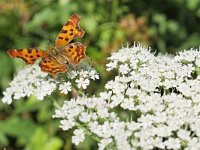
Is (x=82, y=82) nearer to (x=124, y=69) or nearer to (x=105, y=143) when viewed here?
(x=124, y=69)

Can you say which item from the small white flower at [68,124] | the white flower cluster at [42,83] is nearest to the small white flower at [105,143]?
the small white flower at [68,124]

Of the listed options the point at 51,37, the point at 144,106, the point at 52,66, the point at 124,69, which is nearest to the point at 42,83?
the point at 52,66

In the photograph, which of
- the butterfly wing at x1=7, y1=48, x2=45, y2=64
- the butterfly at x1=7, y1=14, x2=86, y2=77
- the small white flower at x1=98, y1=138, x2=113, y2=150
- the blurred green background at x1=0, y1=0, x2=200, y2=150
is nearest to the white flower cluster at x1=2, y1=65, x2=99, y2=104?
the butterfly at x1=7, y1=14, x2=86, y2=77

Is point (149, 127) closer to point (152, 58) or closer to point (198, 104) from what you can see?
point (198, 104)

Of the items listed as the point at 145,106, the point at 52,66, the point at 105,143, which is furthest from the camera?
the point at 52,66

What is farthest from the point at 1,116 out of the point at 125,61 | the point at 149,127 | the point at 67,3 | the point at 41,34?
the point at 149,127

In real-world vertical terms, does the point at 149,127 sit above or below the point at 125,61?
below

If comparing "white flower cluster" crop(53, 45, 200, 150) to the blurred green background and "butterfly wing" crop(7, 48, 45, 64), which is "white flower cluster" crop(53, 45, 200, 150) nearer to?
"butterfly wing" crop(7, 48, 45, 64)
